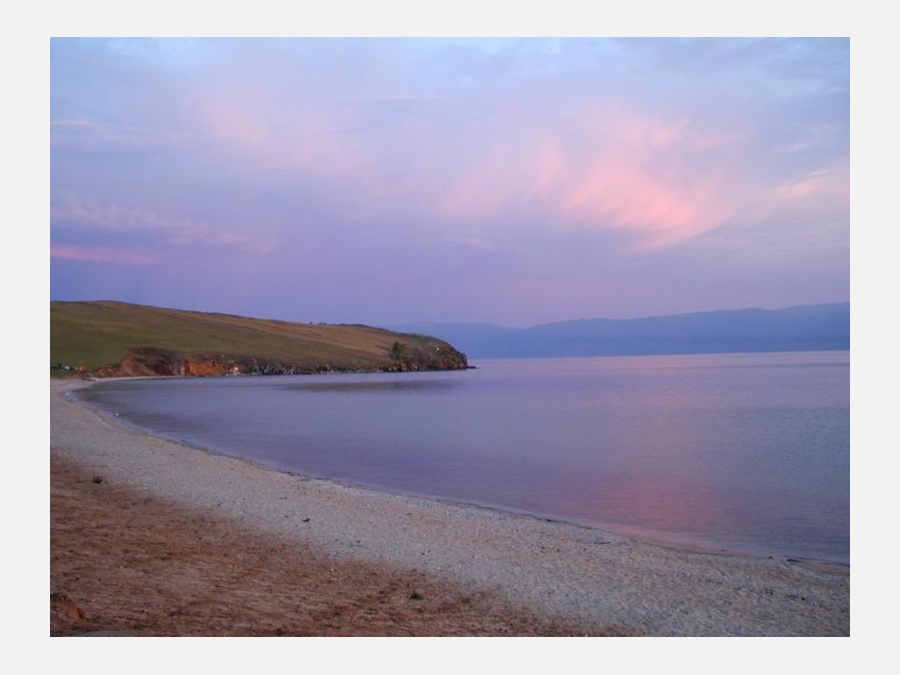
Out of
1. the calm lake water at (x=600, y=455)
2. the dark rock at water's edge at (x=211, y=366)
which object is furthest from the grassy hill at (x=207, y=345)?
the calm lake water at (x=600, y=455)

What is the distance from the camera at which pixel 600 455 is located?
23.6m

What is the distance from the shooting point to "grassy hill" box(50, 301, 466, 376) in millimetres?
90375

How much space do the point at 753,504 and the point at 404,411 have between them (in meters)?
29.8

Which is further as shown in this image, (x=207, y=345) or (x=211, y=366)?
(x=207, y=345)

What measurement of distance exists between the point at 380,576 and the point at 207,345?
4169 inches

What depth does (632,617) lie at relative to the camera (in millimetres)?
7527

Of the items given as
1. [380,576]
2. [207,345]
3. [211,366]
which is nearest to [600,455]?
[380,576]

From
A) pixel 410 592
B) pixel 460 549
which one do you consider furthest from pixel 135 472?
pixel 410 592

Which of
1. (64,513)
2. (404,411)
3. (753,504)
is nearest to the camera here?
(64,513)

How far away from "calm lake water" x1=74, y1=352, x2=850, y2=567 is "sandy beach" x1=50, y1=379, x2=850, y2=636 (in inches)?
91.6

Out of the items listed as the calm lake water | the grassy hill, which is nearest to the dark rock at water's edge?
the grassy hill

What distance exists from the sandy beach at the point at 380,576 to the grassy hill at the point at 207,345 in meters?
72.8

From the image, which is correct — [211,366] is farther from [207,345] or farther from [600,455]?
[600,455]
